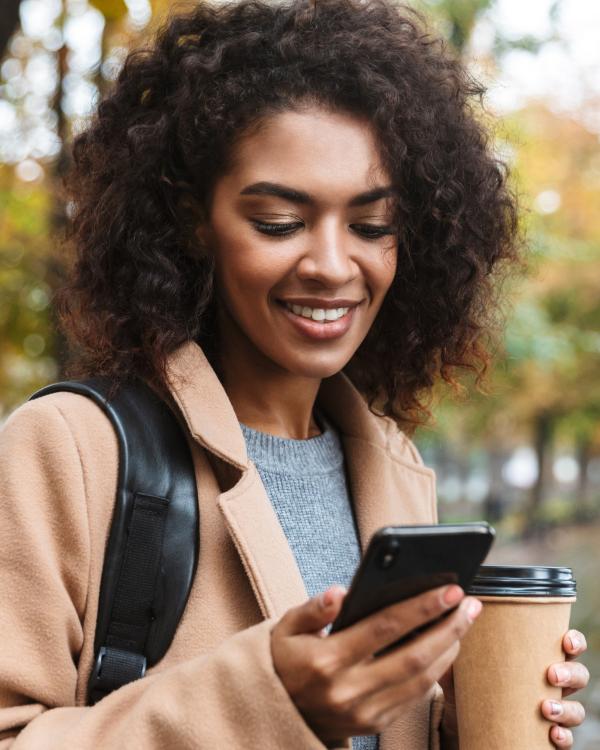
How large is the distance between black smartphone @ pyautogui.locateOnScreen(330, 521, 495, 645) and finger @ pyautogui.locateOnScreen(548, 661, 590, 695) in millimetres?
516

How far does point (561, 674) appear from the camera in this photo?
2107mm

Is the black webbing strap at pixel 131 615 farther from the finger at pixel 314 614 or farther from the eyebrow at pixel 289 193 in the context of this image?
the eyebrow at pixel 289 193

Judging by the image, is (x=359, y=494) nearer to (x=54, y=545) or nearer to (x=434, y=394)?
(x=434, y=394)

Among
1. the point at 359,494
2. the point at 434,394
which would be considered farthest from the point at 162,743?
the point at 434,394

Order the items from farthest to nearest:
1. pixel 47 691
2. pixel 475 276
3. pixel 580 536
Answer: pixel 580 536 → pixel 475 276 → pixel 47 691

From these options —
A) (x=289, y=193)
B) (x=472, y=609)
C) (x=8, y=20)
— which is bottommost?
(x=472, y=609)

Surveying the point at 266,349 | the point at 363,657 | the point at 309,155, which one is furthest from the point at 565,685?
the point at 309,155

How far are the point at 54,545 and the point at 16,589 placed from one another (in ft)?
0.34

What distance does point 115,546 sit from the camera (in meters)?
2.02

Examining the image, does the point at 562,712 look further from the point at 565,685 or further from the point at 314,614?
the point at 314,614

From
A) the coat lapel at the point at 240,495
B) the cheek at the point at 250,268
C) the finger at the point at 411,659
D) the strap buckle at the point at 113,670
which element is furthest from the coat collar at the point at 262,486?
the finger at the point at 411,659

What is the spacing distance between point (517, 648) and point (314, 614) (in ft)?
2.03

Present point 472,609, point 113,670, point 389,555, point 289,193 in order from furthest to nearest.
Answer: point 289,193
point 113,670
point 472,609
point 389,555

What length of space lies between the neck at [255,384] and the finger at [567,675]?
2.93 feet
